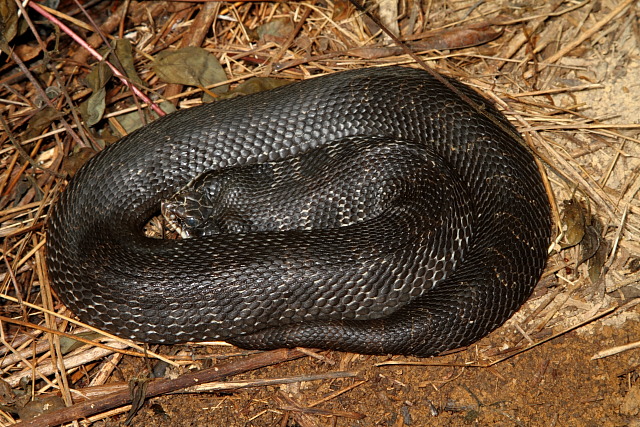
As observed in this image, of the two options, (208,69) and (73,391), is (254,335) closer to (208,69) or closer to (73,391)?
(73,391)

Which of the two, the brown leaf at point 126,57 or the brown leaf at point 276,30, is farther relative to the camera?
the brown leaf at point 276,30

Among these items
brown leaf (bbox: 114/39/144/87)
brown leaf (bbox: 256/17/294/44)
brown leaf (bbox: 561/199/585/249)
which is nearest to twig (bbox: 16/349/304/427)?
brown leaf (bbox: 561/199/585/249)

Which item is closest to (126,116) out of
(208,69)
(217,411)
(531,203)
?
(208,69)

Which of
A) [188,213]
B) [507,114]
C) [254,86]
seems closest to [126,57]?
[254,86]

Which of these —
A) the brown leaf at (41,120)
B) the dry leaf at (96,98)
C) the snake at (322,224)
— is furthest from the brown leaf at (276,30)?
the brown leaf at (41,120)

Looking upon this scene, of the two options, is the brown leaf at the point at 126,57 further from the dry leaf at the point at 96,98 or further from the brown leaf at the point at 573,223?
the brown leaf at the point at 573,223

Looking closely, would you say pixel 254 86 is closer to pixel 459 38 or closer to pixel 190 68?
pixel 190 68
